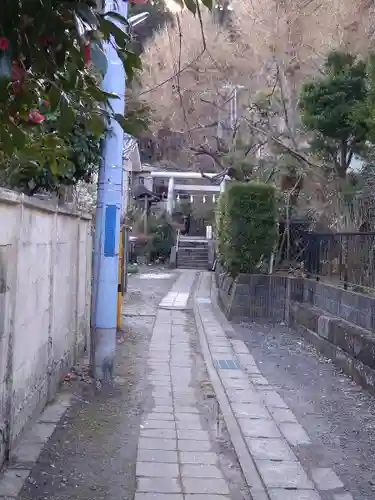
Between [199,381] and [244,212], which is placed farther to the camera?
[244,212]

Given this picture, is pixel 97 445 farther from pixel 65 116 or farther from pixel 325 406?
pixel 65 116

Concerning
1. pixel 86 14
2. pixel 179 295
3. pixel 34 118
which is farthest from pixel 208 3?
pixel 179 295

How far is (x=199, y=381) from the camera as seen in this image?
26.4 feet

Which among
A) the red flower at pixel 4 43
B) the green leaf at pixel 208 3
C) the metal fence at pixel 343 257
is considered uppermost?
the green leaf at pixel 208 3

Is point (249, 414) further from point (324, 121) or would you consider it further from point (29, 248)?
point (324, 121)

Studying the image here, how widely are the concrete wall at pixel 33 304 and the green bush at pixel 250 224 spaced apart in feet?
17.3

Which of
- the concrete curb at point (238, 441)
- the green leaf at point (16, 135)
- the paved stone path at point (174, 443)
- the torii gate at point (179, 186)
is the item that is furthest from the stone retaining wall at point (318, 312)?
the torii gate at point (179, 186)

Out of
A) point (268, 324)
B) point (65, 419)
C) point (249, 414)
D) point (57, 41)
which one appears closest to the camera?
point (57, 41)

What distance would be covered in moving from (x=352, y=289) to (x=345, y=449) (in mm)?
4061

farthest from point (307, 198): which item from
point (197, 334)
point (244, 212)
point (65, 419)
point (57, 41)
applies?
point (57, 41)

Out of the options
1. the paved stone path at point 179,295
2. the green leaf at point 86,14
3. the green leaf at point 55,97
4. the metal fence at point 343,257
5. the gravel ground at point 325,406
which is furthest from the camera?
the paved stone path at point 179,295

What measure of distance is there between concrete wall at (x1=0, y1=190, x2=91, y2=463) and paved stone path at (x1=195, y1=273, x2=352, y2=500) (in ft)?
5.67

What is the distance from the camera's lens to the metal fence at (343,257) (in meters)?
9.12

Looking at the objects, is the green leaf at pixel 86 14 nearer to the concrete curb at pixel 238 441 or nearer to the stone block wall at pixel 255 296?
the concrete curb at pixel 238 441
